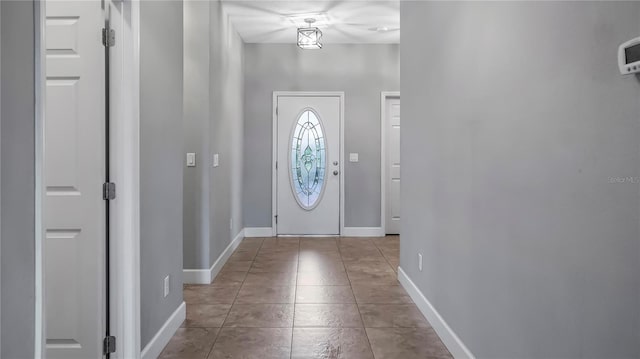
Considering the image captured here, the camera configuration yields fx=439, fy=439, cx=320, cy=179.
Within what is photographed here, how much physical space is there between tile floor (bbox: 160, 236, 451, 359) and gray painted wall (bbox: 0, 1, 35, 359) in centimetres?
138

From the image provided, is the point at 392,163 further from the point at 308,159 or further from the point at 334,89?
the point at 334,89

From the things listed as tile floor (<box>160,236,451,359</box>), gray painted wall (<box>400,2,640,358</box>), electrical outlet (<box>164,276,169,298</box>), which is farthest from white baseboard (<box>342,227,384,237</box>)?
electrical outlet (<box>164,276,169,298</box>)

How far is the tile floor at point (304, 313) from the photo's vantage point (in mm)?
2578

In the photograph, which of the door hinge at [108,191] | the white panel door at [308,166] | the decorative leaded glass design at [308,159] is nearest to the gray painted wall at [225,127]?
the white panel door at [308,166]

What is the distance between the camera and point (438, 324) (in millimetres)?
2762

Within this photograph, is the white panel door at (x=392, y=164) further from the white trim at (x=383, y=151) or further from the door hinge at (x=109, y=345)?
the door hinge at (x=109, y=345)

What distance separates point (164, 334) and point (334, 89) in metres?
4.43

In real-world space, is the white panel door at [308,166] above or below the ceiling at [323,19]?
below

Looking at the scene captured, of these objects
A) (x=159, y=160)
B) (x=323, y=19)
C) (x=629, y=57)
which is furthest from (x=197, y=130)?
(x=629, y=57)

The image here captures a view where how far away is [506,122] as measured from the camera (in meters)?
1.82

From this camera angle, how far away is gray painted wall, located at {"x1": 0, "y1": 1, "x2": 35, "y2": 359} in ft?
3.91

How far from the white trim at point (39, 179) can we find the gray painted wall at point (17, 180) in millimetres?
12

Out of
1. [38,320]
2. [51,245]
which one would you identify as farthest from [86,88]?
[38,320]

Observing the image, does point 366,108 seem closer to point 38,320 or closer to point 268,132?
point 268,132
